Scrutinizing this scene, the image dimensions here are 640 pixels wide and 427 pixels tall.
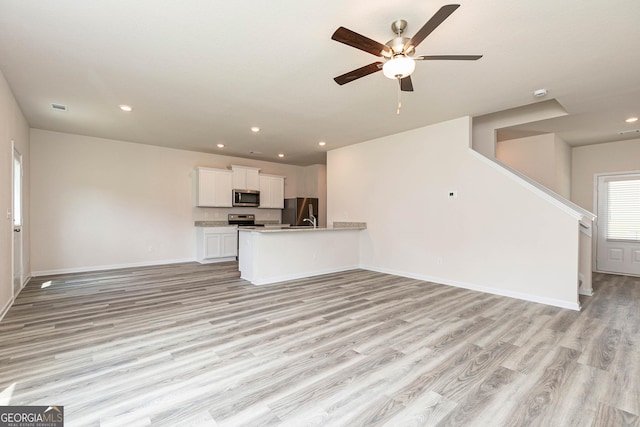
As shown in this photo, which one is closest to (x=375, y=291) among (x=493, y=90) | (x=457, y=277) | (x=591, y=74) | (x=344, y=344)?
(x=457, y=277)

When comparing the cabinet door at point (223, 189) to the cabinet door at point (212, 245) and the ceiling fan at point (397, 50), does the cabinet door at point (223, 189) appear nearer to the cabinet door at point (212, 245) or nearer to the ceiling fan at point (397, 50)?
the cabinet door at point (212, 245)

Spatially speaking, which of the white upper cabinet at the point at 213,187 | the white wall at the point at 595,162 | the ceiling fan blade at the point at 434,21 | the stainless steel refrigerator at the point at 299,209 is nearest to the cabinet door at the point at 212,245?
the white upper cabinet at the point at 213,187

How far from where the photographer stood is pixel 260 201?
25.8 ft

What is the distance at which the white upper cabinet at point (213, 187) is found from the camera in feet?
22.4

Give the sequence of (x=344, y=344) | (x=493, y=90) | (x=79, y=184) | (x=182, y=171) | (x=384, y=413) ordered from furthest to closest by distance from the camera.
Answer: (x=182, y=171)
(x=79, y=184)
(x=493, y=90)
(x=344, y=344)
(x=384, y=413)

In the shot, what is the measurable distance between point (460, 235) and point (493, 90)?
220 centimetres

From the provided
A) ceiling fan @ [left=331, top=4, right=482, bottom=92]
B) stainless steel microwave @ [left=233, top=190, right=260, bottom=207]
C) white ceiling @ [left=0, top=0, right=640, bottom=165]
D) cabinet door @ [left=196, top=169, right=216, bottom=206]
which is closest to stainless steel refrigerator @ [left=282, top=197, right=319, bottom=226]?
stainless steel microwave @ [left=233, top=190, right=260, bottom=207]

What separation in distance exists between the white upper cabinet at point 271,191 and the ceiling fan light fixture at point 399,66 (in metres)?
5.95

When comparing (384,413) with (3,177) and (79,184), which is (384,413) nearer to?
(3,177)

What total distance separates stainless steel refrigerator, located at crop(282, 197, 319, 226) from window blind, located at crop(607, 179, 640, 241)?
21.6ft

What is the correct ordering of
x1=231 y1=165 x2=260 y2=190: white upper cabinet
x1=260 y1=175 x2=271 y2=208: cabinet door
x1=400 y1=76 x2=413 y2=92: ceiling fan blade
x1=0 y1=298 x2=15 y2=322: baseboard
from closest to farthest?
x1=400 y1=76 x2=413 y2=92: ceiling fan blade < x1=0 y1=298 x2=15 y2=322: baseboard < x1=231 y1=165 x2=260 y2=190: white upper cabinet < x1=260 y1=175 x2=271 y2=208: cabinet door

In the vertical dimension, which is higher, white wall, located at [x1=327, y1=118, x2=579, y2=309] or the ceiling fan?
the ceiling fan

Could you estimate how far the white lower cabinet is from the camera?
6.80m

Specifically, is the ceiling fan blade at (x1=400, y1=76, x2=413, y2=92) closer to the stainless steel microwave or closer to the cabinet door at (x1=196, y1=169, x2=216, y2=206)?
the cabinet door at (x1=196, y1=169, x2=216, y2=206)
